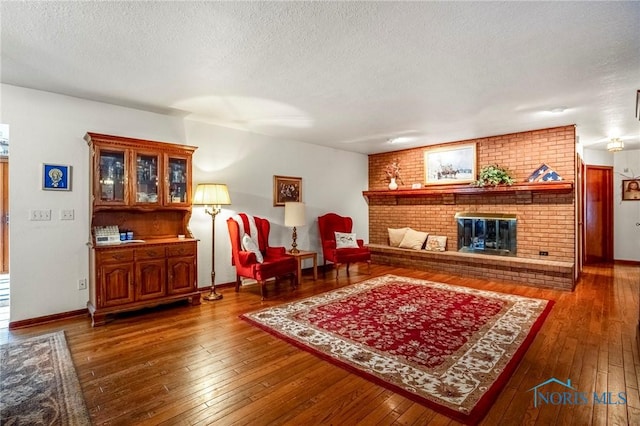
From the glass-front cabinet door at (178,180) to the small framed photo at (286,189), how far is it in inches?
66.0

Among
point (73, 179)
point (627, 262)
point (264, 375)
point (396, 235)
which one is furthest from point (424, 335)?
point (627, 262)

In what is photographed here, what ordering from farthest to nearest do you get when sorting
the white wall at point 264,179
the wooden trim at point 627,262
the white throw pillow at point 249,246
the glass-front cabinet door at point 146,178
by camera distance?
the wooden trim at point 627,262 < the white wall at point 264,179 < the white throw pillow at point 249,246 < the glass-front cabinet door at point 146,178

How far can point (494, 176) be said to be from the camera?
5.36 meters

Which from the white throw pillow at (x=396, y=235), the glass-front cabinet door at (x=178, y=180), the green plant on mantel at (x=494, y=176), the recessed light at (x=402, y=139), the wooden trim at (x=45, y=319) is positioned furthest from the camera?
the white throw pillow at (x=396, y=235)

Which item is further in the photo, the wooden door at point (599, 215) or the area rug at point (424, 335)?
the wooden door at point (599, 215)

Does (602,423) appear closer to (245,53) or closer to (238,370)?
(238,370)

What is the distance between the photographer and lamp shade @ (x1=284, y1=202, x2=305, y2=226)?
5.03m

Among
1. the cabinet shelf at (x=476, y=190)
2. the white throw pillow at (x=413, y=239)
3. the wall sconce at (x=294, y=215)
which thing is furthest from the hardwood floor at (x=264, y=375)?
the white throw pillow at (x=413, y=239)

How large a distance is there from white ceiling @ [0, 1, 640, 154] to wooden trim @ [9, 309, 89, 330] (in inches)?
95.0

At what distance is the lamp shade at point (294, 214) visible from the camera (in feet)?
16.5

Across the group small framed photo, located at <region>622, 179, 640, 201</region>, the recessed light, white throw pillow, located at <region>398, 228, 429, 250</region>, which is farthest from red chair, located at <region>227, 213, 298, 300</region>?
small framed photo, located at <region>622, 179, 640, 201</region>

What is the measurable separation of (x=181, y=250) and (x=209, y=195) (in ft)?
2.60

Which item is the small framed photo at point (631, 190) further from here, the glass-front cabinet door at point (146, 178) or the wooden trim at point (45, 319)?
the wooden trim at point (45, 319)

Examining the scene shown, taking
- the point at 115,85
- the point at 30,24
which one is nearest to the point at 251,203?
the point at 115,85
